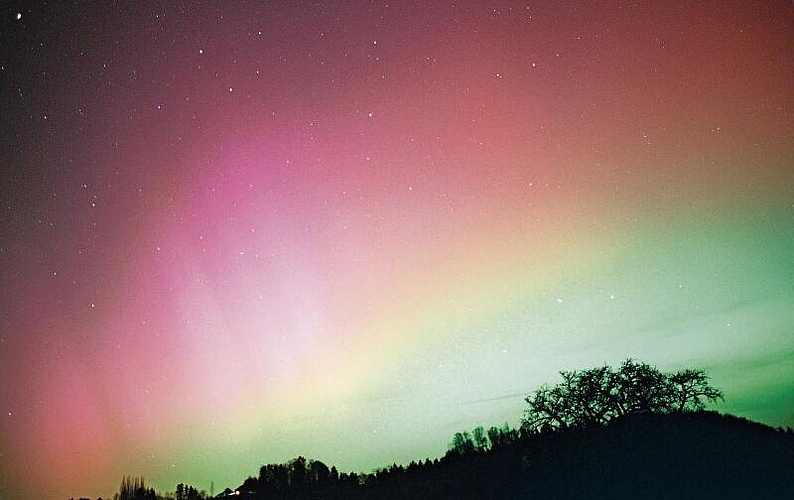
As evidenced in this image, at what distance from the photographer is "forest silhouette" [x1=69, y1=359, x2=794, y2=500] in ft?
99.6

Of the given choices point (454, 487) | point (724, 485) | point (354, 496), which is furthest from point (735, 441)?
point (354, 496)

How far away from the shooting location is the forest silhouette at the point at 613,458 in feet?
99.6

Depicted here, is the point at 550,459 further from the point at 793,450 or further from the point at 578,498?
the point at 793,450

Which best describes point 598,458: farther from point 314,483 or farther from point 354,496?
point 314,483

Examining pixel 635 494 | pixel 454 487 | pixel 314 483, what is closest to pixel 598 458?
pixel 635 494

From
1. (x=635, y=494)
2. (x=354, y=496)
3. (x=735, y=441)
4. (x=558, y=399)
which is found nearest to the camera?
(x=635, y=494)

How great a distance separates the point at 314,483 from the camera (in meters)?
47.4

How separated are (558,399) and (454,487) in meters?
14.9

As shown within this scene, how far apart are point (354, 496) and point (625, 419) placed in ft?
72.0

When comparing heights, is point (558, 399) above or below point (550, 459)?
above

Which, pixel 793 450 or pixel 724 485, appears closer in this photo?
pixel 724 485

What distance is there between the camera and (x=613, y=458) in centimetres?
3416

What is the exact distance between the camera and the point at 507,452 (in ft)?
136

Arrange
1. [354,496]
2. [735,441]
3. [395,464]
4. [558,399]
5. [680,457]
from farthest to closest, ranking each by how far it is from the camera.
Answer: [395,464], [558,399], [354,496], [735,441], [680,457]
